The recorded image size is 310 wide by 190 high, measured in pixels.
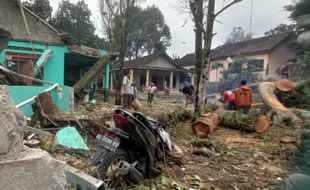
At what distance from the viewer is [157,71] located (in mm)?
36625

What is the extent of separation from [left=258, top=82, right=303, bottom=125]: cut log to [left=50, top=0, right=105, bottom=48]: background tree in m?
23.3

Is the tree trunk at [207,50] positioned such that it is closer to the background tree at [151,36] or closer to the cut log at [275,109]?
the cut log at [275,109]

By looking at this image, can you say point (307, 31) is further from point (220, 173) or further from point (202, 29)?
point (202, 29)

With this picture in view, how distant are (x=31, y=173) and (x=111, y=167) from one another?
274 centimetres

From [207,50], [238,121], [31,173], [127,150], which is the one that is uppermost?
[207,50]

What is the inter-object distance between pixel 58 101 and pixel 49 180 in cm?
769

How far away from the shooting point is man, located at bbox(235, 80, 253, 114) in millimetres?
12062

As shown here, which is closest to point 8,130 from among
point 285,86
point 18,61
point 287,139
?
point 287,139

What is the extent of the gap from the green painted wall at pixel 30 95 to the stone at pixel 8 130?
558 cm

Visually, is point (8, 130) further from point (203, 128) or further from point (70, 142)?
point (203, 128)

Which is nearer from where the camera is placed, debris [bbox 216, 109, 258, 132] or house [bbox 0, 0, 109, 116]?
debris [bbox 216, 109, 258, 132]

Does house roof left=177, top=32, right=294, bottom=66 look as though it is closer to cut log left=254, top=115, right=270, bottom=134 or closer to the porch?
the porch

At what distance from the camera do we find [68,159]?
5.10m

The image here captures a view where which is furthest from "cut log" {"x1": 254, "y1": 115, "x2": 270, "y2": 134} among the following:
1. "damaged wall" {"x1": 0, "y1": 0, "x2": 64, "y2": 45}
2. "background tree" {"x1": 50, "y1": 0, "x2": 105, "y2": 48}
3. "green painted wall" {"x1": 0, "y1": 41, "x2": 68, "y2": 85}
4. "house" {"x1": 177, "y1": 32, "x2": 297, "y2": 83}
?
"background tree" {"x1": 50, "y1": 0, "x2": 105, "y2": 48}
